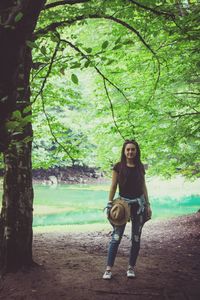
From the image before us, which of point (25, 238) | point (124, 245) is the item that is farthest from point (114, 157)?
point (25, 238)

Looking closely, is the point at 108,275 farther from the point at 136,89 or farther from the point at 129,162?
the point at 136,89

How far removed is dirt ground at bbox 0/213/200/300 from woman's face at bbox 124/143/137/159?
5.33 ft

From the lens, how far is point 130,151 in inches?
176

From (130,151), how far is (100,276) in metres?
1.75

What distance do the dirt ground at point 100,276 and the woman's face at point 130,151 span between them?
163cm

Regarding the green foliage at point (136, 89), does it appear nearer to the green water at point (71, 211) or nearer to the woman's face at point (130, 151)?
the woman's face at point (130, 151)

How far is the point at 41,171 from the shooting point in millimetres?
38250

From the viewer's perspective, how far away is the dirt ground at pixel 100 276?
13.4ft

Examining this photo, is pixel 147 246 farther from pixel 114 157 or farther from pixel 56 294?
pixel 56 294

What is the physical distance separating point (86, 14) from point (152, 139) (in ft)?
11.8

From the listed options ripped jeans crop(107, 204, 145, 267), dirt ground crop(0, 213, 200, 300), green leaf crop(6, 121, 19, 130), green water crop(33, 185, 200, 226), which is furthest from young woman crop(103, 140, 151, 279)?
green water crop(33, 185, 200, 226)

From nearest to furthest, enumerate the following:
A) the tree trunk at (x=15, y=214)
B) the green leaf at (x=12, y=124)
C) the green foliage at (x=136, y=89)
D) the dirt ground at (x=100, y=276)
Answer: the green leaf at (x=12, y=124) → the dirt ground at (x=100, y=276) → the tree trunk at (x=15, y=214) → the green foliage at (x=136, y=89)

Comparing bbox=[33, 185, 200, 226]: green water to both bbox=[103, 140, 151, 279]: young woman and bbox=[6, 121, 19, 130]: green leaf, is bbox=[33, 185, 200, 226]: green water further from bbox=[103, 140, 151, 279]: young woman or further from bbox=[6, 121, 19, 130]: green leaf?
bbox=[6, 121, 19, 130]: green leaf

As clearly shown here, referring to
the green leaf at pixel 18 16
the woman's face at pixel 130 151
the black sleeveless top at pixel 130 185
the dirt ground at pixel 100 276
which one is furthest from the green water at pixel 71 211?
the green leaf at pixel 18 16
